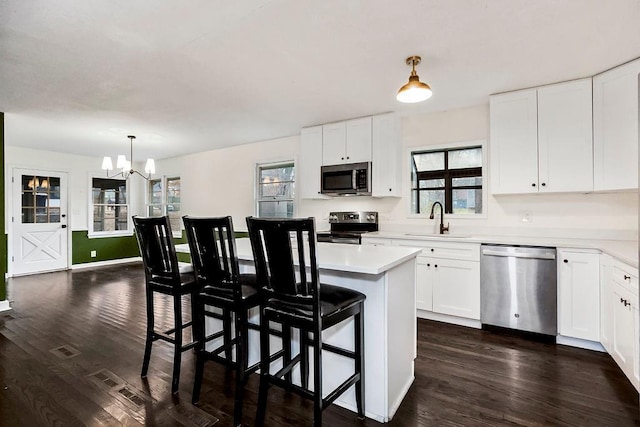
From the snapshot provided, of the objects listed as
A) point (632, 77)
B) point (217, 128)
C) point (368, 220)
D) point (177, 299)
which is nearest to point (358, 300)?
point (177, 299)

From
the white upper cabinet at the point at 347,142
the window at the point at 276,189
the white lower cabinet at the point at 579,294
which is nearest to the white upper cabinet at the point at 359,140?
the white upper cabinet at the point at 347,142

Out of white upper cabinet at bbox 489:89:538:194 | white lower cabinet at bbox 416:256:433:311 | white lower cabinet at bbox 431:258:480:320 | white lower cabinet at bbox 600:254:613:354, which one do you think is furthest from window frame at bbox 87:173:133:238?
white lower cabinet at bbox 600:254:613:354

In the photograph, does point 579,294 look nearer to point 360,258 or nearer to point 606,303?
point 606,303

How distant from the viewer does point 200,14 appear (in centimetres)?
196

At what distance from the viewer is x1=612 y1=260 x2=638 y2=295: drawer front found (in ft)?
6.35

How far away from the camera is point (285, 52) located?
2453 millimetres

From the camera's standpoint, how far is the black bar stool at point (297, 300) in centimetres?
146

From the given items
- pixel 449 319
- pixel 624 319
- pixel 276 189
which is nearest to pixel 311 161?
pixel 276 189

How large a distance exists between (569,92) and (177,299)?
12.3ft

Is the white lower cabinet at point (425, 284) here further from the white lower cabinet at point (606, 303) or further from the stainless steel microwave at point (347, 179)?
the white lower cabinet at point (606, 303)

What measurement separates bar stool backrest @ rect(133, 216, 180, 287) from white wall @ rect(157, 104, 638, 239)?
2.79 meters

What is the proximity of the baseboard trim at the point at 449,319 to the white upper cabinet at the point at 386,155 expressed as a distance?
142cm

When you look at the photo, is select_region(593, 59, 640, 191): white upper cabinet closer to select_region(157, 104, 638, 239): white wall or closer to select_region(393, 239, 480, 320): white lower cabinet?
select_region(157, 104, 638, 239): white wall

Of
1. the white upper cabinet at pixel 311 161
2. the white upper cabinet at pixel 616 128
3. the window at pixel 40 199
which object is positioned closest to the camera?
the white upper cabinet at pixel 616 128
